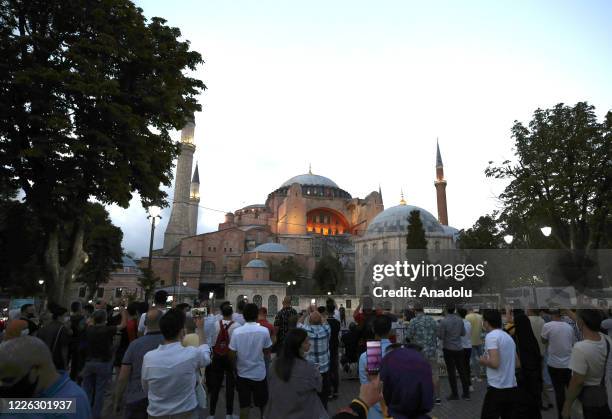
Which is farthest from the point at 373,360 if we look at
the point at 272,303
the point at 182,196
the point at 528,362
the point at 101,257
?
the point at 182,196

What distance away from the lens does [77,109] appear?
12023mm

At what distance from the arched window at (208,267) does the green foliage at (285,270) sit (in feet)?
32.0

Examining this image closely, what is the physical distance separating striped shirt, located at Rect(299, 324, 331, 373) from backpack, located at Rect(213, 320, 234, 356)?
4.32 feet

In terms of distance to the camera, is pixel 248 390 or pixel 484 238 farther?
pixel 484 238

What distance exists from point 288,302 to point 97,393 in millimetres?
3809

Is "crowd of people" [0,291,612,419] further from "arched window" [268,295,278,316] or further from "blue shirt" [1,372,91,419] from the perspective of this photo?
"arched window" [268,295,278,316]

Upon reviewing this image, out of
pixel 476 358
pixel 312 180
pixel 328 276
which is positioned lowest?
pixel 476 358

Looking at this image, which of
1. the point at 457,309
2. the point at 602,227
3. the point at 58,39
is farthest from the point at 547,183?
the point at 58,39

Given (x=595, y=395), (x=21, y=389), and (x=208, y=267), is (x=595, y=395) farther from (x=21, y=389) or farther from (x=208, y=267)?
(x=208, y=267)

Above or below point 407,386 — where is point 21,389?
above

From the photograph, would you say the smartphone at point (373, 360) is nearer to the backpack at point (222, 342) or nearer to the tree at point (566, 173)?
the backpack at point (222, 342)

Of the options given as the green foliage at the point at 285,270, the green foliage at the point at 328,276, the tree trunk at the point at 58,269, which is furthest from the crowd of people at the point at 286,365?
the green foliage at the point at 328,276

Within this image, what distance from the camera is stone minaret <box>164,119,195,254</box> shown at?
2362 inches

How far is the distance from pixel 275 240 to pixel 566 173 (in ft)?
173
